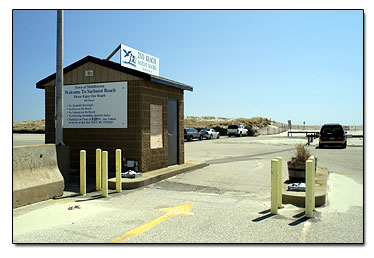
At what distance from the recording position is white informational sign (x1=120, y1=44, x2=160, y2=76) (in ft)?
35.7

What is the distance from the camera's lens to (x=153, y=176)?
930 centimetres

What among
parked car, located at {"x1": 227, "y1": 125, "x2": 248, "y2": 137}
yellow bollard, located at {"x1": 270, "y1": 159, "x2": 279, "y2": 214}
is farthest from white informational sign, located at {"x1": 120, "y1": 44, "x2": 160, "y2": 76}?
parked car, located at {"x1": 227, "y1": 125, "x2": 248, "y2": 137}

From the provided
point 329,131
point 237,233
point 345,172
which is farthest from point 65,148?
point 329,131

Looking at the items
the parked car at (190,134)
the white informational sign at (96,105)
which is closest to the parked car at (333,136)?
the parked car at (190,134)

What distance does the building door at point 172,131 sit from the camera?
11.6 m

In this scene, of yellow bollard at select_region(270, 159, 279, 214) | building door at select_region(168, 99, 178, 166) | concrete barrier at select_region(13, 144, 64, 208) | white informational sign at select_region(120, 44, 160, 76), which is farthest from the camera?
building door at select_region(168, 99, 178, 166)

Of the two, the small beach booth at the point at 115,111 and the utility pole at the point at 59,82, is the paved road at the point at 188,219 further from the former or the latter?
the utility pole at the point at 59,82

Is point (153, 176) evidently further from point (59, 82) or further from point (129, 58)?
point (129, 58)

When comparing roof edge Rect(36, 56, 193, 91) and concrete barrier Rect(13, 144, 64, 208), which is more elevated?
roof edge Rect(36, 56, 193, 91)

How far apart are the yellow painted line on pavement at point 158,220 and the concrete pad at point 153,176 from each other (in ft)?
7.01

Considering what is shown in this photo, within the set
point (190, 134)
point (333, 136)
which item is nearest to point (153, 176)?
point (333, 136)

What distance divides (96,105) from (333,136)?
18.8 meters

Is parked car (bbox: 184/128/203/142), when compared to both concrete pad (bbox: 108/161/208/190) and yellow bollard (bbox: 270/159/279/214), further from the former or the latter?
yellow bollard (bbox: 270/159/279/214)

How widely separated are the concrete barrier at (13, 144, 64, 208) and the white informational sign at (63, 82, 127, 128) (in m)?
2.78
